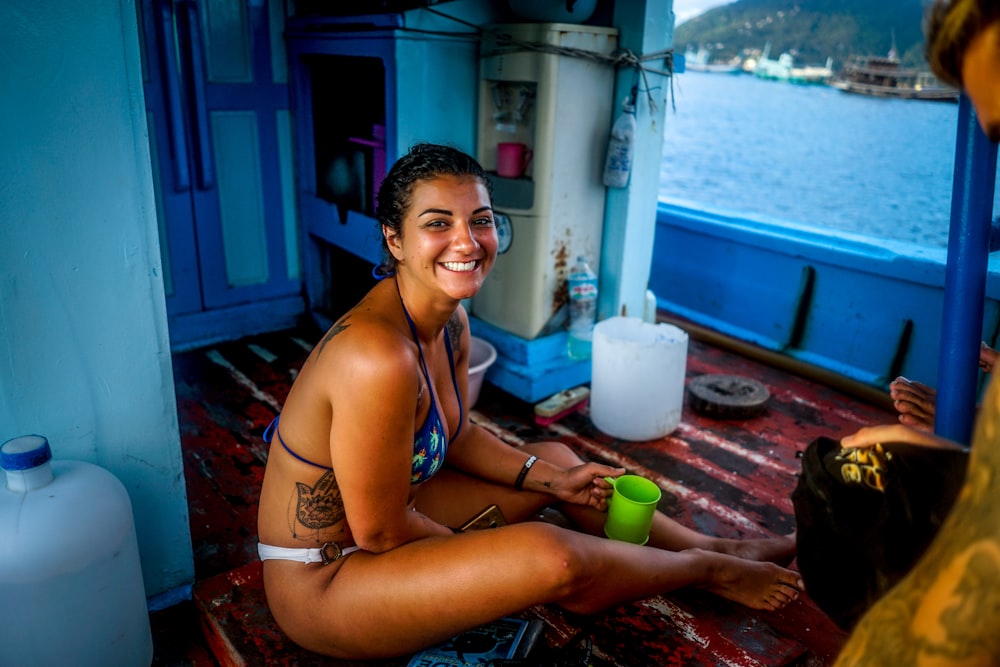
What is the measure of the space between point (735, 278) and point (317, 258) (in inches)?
109

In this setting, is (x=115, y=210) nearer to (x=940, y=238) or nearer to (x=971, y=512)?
(x=971, y=512)

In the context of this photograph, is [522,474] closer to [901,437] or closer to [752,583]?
[752,583]

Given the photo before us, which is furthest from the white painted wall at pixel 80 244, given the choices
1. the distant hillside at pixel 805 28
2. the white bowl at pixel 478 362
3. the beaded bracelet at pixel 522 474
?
the distant hillside at pixel 805 28

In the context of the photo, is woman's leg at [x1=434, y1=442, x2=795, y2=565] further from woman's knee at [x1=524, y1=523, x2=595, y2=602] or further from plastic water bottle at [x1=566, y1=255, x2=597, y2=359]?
plastic water bottle at [x1=566, y1=255, x2=597, y2=359]

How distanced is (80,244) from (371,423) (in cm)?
87

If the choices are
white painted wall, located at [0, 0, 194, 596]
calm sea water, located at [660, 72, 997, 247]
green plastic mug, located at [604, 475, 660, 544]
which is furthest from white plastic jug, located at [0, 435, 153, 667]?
calm sea water, located at [660, 72, 997, 247]

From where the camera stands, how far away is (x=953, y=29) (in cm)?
71

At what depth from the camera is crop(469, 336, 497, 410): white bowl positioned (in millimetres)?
3404

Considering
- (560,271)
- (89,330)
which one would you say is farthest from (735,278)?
(89,330)

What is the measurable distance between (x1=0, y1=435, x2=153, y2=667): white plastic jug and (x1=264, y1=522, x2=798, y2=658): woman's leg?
38 cm

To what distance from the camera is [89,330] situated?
1.85 m

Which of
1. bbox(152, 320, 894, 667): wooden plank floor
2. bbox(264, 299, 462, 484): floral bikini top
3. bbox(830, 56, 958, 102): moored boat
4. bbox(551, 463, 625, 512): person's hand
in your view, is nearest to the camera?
bbox(264, 299, 462, 484): floral bikini top

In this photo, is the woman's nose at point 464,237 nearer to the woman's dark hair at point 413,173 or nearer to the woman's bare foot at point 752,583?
the woman's dark hair at point 413,173

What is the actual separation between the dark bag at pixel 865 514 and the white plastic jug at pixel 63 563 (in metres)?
Answer: 1.62
